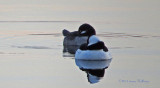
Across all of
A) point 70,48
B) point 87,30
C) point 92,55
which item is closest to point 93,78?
point 92,55

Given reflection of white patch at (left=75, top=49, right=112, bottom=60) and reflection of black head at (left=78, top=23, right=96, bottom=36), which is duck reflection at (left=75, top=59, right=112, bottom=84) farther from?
reflection of black head at (left=78, top=23, right=96, bottom=36)

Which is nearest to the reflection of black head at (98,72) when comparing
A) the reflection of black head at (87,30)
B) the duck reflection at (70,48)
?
the reflection of black head at (87,30)

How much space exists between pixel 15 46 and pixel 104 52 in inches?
174

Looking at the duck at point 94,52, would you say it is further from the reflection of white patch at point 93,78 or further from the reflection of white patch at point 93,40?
the reflection of white patch at point 93,78

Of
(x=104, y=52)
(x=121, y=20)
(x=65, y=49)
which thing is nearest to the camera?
(x=104, y=52)

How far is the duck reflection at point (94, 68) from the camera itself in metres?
16.7

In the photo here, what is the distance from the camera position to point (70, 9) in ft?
129

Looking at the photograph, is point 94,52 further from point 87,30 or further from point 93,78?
point 93,78

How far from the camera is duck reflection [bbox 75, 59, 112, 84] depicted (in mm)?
16656

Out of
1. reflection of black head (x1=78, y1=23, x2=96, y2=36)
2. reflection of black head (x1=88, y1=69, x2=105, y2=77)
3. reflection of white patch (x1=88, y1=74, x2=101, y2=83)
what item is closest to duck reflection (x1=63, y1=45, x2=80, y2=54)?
reflection of black head (x1=78, y1=23, x2=96, y2=36)

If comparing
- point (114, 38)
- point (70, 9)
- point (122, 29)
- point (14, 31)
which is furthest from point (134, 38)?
point (70, 9)

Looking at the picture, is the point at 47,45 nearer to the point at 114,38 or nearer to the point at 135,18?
the point at 114,38

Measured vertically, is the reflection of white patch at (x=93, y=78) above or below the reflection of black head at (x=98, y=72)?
above

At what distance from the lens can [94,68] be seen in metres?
18.2
